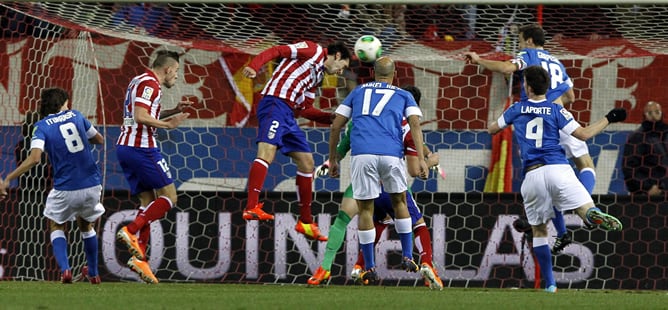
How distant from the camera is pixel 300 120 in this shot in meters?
13.7

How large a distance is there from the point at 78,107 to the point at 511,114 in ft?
17.1

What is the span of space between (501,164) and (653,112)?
1606mm

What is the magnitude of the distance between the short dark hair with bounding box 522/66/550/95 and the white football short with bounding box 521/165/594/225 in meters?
0.60

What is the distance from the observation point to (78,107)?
13.1 meters

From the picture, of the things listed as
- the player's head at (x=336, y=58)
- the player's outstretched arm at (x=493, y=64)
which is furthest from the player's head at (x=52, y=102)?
the player's outstretched arm at (x=493, y=64)

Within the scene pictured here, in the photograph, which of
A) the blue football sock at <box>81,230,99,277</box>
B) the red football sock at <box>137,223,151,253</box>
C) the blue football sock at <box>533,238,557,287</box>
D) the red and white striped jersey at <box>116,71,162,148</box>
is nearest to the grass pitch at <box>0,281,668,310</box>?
the blue football sock at <box>533,238,557,287</box>

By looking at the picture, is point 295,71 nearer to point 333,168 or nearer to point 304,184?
point 304,184

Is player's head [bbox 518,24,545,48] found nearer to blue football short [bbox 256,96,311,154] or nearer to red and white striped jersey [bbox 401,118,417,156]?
red and white striped jersey [bbox 401,118,417,156]

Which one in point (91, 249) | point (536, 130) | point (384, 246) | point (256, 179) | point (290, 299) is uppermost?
point (536, 130)

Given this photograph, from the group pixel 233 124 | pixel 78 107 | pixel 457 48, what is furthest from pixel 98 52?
pixel 457 48

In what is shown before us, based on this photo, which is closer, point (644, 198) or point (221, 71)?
point (644, 198)

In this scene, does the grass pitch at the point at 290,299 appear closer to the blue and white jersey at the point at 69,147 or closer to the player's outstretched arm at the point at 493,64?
the blue and white jersey at the point at 69,147

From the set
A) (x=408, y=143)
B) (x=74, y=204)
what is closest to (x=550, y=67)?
(x=408, y=143)

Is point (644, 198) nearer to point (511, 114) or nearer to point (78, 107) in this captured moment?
point (511, 114)
